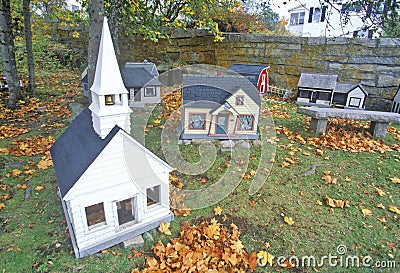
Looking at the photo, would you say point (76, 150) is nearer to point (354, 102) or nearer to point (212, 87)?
point (212, 87)

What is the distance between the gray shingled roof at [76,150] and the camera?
3.07 m

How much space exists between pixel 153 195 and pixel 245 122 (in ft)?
9.81

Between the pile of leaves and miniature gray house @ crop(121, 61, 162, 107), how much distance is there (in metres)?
5.55

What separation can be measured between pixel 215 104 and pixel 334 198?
3029 millimetres

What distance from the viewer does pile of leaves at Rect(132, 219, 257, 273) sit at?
123 inches

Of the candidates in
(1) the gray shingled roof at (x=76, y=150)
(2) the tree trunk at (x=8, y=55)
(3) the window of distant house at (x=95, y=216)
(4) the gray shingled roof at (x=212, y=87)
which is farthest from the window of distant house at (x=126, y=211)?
(2) the tree trunk at (x=8, y=55)

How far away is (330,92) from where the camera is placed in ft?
29.0

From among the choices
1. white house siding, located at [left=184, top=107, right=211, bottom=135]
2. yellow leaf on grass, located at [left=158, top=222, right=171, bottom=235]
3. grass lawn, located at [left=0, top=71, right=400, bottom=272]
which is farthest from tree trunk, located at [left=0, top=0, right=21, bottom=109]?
yellow leaf on grass, located at [left=158, top=222, right=171, bottom=235]

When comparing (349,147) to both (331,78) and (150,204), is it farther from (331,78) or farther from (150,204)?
(150,204)

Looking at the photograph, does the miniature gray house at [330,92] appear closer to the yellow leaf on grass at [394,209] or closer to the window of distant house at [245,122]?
the window of distant house at [245,122]

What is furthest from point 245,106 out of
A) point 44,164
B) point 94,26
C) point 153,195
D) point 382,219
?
point 44,164

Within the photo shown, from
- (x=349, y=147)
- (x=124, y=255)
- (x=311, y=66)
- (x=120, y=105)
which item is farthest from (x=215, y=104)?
(x=311, y=66)

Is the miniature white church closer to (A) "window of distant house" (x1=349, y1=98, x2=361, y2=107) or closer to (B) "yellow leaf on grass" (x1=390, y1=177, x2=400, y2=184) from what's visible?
(B) "yellow leaf on grass" (x1=390, y1=177, x2=400, y2=184)

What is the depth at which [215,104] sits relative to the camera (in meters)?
5.38
